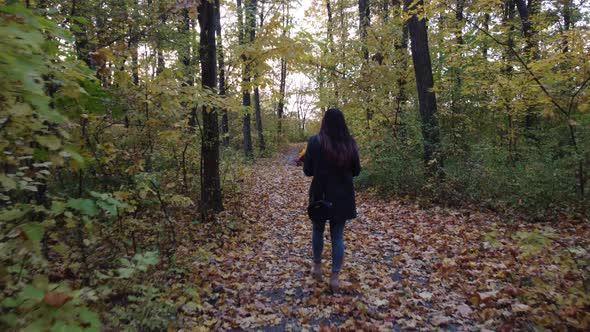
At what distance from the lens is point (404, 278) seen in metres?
4.58

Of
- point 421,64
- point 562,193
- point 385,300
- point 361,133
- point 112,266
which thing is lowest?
point 385,300

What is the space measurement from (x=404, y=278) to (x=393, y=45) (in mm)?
8004

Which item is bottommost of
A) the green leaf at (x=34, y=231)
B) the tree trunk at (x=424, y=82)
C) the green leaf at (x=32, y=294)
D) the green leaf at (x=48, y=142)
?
the green leaf at (x=32, y=294)

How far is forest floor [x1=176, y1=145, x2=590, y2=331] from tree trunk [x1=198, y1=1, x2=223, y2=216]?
847mm

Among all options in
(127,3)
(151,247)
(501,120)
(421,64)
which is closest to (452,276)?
(151,247)

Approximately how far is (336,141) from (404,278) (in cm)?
215

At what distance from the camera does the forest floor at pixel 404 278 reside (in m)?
3.31

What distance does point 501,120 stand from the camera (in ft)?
35.6

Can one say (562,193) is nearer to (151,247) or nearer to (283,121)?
(151,247)

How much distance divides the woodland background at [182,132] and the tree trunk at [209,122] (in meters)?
0.03

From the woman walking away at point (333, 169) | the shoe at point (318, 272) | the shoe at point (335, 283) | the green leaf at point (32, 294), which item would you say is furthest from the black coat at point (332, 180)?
the green leaf at point (32, 294)

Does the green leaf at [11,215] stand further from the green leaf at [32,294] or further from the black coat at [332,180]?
the black coat at [332,180]

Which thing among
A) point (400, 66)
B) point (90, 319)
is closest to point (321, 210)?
point (90, 319)

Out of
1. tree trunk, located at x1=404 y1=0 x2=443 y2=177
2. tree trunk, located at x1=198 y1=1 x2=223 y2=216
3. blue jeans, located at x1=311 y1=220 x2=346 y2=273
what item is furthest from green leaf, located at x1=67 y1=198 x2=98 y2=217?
tree trunk, located at x1=404 y1=0 x2=443 y2=177
